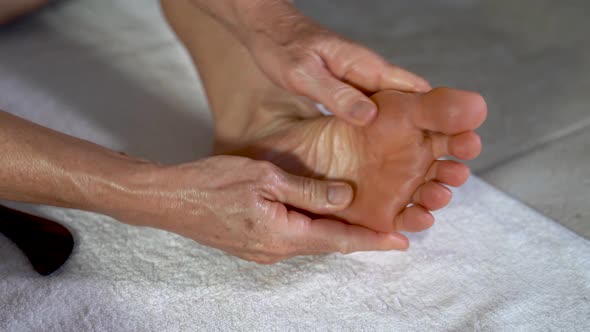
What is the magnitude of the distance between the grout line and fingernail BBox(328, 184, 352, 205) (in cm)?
40

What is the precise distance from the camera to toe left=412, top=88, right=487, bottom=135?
0.76 metres

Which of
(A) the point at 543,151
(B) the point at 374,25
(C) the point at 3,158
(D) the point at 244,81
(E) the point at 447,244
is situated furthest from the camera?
(B) the point at 374,25

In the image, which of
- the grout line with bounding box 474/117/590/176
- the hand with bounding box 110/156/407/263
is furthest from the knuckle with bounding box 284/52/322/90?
the grout line with bounding box 474/117/590/176

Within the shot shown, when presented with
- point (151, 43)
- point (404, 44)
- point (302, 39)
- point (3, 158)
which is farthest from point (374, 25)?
point (3, 158)

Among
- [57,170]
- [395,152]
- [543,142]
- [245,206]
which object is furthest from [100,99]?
[543,142]

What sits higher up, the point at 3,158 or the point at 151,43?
the point at 3,158

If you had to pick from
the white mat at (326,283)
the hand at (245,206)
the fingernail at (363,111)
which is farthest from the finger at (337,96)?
the white mat at (326,283)

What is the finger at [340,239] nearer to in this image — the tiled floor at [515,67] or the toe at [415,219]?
the toe at [415,219]

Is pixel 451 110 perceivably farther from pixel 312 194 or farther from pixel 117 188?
pixel 117 188

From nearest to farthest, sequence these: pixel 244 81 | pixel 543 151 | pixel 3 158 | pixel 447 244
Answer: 1. pixel 3 158
2. pixel 447 244
3. pixel 244 81
4. pixel 543 151

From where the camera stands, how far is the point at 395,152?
86cm

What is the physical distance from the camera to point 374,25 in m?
1.74

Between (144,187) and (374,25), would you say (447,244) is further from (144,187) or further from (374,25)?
(374,25)

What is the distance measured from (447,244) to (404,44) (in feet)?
2.63
